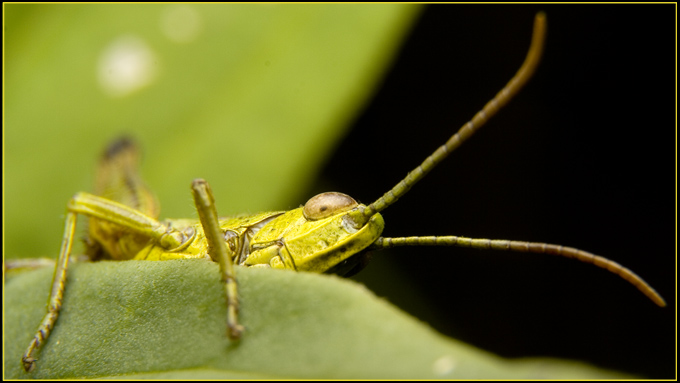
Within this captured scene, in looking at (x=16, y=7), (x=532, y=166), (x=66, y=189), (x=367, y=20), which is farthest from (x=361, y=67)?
(x=16, y=7)

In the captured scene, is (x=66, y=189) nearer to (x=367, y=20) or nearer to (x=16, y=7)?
(x=16, y=7)

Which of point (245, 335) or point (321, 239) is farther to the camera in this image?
point (321, 239)

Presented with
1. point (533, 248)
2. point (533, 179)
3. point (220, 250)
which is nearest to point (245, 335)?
point (220, 250)

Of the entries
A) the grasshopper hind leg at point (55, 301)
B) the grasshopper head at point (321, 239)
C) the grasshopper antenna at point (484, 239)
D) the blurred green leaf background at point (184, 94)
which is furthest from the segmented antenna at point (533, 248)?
the grasshopper hind leg at point (55, 301)

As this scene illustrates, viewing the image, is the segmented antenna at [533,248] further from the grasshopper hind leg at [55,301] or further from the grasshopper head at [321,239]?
the grasshopper hind leg at [55,301]

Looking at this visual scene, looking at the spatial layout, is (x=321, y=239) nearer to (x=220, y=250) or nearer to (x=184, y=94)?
(x=220, y=250)

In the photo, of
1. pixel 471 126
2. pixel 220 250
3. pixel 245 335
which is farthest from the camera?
pixel 471 126
